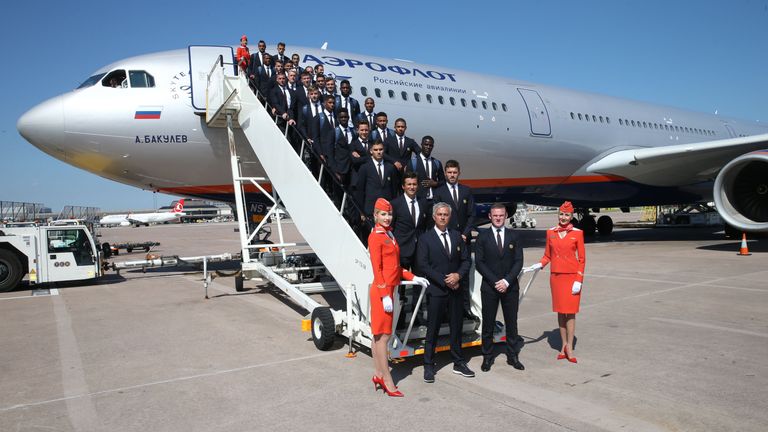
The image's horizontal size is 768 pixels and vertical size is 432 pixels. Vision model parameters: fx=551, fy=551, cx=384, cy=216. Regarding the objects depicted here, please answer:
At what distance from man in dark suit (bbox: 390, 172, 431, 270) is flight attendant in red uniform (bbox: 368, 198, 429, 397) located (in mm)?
646

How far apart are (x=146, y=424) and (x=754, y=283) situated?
9409 millimetres

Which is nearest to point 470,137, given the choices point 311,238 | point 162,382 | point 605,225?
point 311,238

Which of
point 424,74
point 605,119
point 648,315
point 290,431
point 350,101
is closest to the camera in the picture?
point 290,431

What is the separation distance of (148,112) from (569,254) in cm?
812

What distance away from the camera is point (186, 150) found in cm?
1033

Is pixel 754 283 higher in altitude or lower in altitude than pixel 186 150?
lower

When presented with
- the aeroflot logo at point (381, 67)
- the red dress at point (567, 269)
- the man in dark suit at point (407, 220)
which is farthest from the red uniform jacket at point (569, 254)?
the aeroflot logo at point (381, 67)

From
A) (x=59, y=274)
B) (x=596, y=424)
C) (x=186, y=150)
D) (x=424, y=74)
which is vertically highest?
(x=424, y=74)

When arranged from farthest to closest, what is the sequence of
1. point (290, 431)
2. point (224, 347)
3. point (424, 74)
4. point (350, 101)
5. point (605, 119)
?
1. point (605, 119)
2. point (424, 74)
3. point (350, 101)
4. point (224, 347)
5. point (290, 431)

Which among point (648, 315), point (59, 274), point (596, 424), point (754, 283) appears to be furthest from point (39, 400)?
point (754, 283)

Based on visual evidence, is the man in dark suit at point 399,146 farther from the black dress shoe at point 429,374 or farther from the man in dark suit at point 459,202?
the black dress shoe at point 429,374

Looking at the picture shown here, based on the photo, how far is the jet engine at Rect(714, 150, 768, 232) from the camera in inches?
487

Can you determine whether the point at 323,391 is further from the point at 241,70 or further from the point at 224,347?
the point at 241,70

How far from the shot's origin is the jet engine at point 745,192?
12375 millimetres
